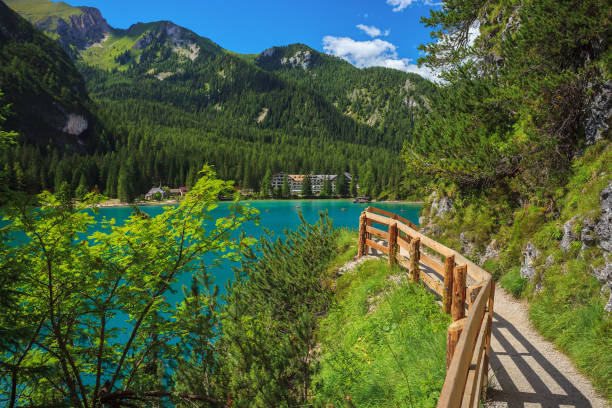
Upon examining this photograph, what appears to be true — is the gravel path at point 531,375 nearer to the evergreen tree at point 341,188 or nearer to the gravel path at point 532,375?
the gravel path at point 532,375

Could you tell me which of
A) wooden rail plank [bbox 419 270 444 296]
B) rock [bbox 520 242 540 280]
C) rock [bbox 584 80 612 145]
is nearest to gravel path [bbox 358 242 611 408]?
wooden rail plank [bbox 419 270 444 296]

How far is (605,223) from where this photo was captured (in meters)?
6.40

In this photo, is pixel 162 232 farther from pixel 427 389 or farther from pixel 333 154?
→ pixel 333 154

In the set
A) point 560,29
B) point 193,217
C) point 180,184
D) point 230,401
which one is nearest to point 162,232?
point 193,217

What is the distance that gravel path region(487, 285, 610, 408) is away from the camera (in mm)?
3982

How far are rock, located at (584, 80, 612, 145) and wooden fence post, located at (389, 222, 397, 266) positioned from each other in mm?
5623

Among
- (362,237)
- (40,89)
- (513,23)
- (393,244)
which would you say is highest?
(40,89)

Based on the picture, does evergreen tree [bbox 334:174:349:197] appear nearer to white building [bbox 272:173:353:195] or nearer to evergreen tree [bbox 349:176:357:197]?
evergreen tree [bbox 349:176:357:197]

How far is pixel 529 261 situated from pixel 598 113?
4076 mm

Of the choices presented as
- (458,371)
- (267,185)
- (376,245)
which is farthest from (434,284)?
(267,185)

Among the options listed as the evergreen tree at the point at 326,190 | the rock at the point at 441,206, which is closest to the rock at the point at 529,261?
the rock at the point at 441,206

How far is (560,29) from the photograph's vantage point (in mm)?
8789

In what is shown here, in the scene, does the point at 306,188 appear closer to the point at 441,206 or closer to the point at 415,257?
the point at 441,206

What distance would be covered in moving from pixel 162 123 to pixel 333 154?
10319cm
